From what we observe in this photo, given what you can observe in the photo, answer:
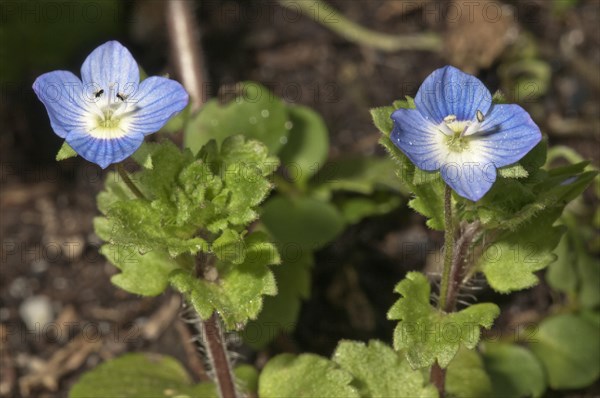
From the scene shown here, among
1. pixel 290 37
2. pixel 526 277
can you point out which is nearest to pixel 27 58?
pixel 290 37

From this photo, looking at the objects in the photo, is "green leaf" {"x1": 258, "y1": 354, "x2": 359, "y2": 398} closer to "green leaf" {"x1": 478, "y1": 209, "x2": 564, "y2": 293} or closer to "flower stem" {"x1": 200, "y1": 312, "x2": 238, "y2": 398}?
"flower stem" {"x1": 200, "y1": 312, "x2": 238, "y2": 398}

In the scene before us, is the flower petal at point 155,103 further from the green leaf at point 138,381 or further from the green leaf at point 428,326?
the green leaf at point 138,381

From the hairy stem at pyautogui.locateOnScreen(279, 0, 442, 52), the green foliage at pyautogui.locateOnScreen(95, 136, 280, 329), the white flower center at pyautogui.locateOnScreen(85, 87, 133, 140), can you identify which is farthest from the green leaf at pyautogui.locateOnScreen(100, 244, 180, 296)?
the hairy stem at pyautogui.locateOnScreen(279, 0, 442, 52)

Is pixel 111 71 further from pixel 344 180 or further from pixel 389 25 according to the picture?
pixel 389 25

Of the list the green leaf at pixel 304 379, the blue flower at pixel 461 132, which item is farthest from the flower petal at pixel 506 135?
the green leaf at pixel 304 379

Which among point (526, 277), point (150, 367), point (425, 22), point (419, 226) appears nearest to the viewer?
point (526, 277)

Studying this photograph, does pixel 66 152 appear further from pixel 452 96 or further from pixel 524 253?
pixel 524 253

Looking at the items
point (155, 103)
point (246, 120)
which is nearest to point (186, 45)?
point (246, 120)
